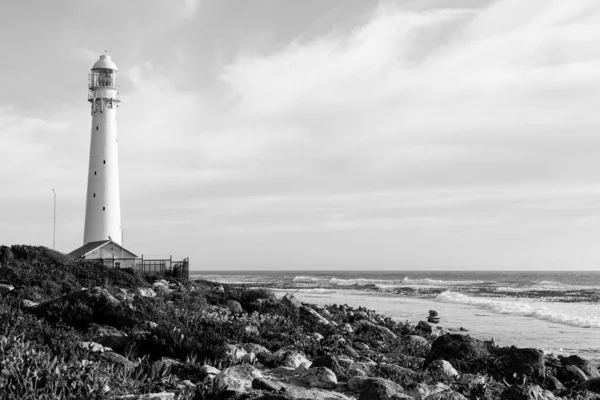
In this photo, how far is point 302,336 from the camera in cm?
1288

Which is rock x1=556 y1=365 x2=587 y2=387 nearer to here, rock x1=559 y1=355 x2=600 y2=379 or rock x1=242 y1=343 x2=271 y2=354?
rock x1=559 y1=355 x2=600 y2=379

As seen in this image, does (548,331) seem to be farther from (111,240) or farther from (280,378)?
(111,240)

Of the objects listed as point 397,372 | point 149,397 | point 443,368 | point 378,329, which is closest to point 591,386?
point 443,368

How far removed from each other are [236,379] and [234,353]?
2.62 m

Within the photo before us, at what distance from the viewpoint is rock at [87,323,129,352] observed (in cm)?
1000

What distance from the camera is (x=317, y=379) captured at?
778cm

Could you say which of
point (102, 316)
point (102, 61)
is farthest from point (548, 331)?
point (102, 61)

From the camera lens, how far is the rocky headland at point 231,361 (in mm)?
5691

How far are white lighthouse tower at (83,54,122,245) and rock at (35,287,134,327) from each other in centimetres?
2604

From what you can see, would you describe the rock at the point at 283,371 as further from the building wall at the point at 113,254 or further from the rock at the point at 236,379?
the building wall at the point at 113,254

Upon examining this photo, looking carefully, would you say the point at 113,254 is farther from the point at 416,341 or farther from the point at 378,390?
the point at 378,390

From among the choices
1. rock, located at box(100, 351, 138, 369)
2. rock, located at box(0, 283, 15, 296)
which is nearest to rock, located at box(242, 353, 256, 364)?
rock, located at box(100, 351, 138, 369)

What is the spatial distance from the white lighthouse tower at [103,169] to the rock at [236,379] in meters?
32.2

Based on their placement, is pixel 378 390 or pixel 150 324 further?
pixel 150 324
